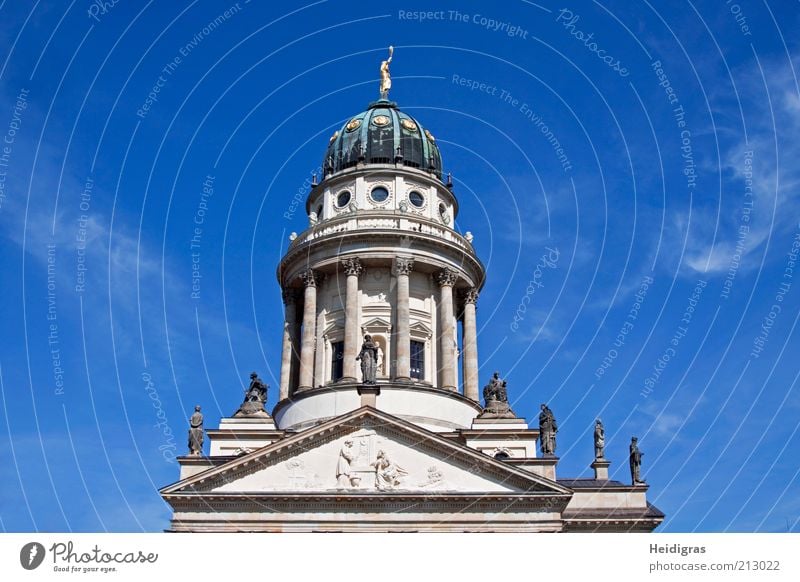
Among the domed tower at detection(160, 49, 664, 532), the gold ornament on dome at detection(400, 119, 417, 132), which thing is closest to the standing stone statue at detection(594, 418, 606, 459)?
the domed tower at detection(160, 49, 664, 532)

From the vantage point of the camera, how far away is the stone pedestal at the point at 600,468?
43344 mm

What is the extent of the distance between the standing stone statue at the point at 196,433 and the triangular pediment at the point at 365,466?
4.45 metres

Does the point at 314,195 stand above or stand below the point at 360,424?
above

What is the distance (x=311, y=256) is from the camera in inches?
2039

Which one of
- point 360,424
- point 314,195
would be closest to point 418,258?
point 314,195

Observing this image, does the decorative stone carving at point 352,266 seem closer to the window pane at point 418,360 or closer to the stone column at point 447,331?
the stone column at point 447,331

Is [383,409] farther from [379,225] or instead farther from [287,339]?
[379,225]

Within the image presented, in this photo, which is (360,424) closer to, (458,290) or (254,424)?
(254,424)

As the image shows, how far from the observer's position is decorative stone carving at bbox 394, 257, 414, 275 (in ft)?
163

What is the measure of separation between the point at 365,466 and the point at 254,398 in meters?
11.1

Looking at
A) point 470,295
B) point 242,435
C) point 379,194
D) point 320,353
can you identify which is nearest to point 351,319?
point 320,353
